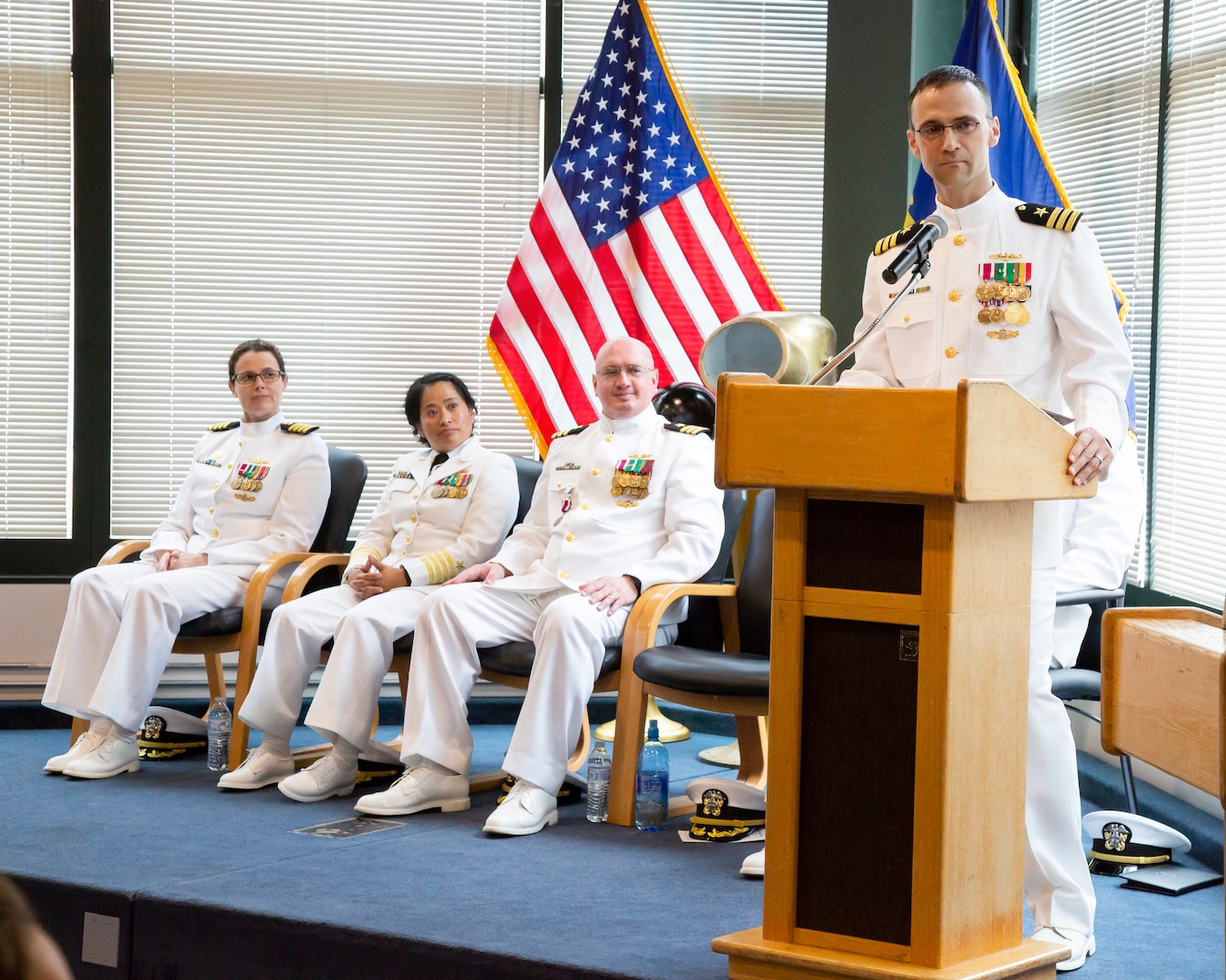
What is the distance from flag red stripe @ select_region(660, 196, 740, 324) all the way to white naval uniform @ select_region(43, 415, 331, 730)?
4.44ft

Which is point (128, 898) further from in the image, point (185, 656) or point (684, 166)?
point (684, 166)

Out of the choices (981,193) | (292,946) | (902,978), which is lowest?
(292,946)

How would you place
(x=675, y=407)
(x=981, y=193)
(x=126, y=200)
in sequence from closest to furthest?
(x=981, y=193)
(x=675, y=407)
(x=126, y=200)

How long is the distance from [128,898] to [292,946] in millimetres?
387

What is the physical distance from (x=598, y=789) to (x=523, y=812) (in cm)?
26

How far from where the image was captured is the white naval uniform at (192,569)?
13.0ft

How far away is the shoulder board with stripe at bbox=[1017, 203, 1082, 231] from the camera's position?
8.09 feet

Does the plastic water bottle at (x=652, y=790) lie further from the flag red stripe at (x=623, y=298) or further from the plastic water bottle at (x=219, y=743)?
the flag red stripe at (x=623, y=298)

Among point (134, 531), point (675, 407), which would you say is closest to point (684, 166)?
point (675, 407)

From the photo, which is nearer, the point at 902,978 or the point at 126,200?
the point at 902,978

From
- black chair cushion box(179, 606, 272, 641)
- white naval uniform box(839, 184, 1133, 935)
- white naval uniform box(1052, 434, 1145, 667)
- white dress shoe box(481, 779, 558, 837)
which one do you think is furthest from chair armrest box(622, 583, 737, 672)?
black chair cushion box(179, 606, 272, 641)

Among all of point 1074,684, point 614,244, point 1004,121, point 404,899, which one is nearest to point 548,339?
point 614,244

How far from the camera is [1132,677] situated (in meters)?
1.15

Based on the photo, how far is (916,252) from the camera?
2.05 metres
